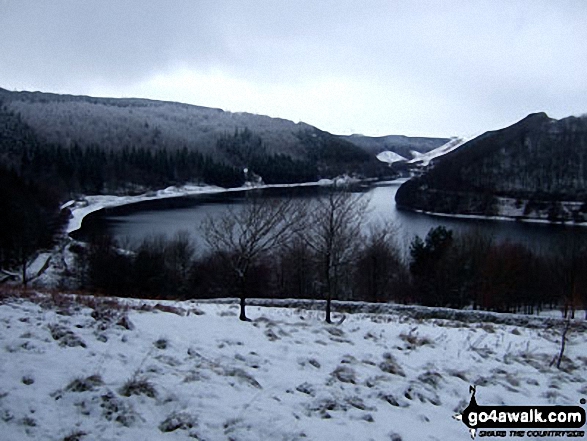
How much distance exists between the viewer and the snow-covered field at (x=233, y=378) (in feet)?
13.6

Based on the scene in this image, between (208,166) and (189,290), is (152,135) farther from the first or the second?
(189,290)

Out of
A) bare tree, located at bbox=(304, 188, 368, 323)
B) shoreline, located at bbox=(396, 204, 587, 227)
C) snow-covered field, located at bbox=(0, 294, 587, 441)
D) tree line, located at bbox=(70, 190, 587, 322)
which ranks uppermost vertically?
bare tree, located at bbox=(304, 188, 368, 323)

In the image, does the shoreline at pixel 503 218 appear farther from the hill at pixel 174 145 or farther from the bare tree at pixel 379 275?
the bare tree at pixel 379 275

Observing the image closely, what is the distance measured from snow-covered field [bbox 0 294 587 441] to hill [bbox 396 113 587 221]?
76686 mm

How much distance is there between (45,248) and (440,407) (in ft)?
141

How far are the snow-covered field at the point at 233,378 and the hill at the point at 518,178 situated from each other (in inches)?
3019

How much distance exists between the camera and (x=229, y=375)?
541 centimetres

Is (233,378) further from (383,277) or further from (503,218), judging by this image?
(503,218)

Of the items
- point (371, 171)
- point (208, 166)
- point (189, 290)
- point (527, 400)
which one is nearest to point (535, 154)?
point (371, 171)

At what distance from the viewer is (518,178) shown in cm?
9456

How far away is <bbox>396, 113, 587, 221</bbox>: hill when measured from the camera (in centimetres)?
8044

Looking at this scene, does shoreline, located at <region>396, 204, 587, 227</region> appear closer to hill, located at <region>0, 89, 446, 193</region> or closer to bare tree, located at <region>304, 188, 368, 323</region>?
hill, located at <region>0, 89, 446, 193</region>

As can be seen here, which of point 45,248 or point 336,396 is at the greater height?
point 336,396

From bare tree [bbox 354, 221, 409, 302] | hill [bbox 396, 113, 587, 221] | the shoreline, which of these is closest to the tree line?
bare tree [bbox 354, 221, 409, 302]
